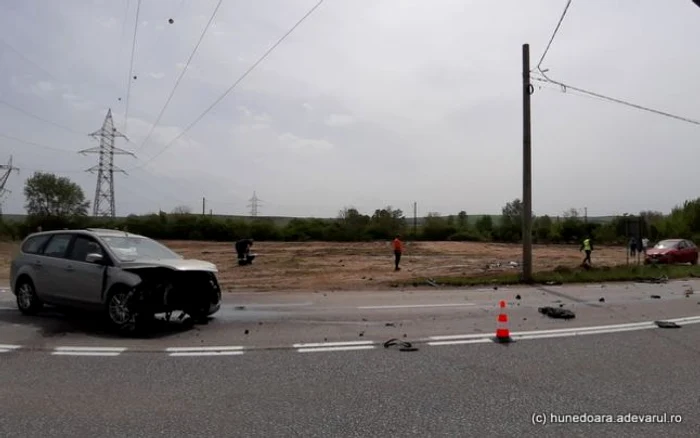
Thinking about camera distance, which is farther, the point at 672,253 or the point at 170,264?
the point at 672,253

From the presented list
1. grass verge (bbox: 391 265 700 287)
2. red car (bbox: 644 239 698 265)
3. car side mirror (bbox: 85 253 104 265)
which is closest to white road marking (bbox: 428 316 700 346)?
car side mirror (bbox: 85 253 104 265)

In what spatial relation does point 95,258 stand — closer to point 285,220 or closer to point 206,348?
point 206,348

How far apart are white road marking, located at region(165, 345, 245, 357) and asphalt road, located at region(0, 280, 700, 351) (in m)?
0.22

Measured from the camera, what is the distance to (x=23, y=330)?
8672mm

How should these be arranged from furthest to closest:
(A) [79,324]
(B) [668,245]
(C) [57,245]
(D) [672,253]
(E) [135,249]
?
(B) [668,245], (D) [672,253], (C) [57,245], (E) [135,249], (A) [79,324]

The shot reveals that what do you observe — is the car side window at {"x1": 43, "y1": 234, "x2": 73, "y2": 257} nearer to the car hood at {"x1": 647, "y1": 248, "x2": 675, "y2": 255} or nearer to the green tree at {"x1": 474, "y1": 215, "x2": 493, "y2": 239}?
the car hood at {"x1": 647, "y1": 248, "x2": 675, "y2": 255}

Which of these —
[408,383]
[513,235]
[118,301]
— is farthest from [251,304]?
[513,235]

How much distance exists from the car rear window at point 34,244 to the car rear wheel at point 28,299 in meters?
0.61

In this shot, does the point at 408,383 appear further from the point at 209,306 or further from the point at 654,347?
the point at 209,306

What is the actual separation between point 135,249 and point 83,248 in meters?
0.90

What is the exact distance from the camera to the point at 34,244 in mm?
10703

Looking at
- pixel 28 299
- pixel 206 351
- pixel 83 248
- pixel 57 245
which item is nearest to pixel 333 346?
pixel 206 351

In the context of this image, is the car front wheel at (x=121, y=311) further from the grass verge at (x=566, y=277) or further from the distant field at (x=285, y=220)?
the distant field at (x=285, y=220)

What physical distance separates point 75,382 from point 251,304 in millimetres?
6912
